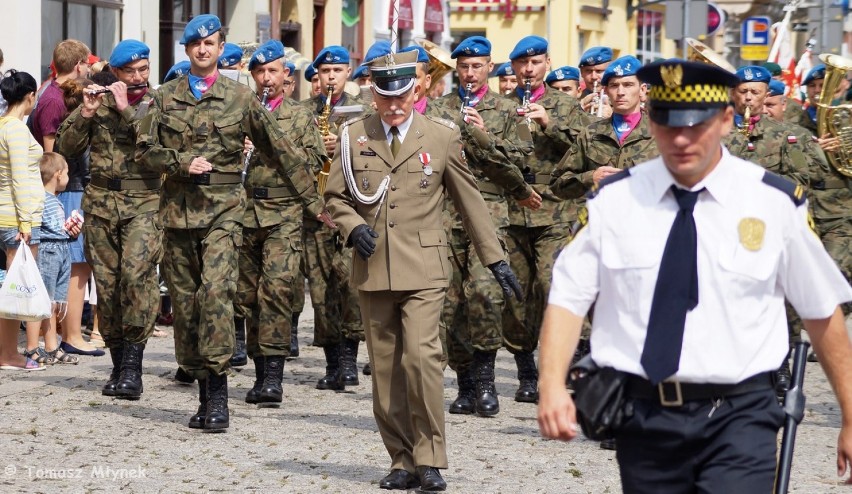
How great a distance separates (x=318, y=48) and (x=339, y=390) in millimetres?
17383

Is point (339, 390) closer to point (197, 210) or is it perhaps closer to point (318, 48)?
point (197, 210)

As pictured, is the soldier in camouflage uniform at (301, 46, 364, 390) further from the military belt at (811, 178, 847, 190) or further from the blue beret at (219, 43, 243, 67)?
the military belt at (811, 178, 847, 190)

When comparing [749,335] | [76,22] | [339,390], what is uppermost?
[76,22]


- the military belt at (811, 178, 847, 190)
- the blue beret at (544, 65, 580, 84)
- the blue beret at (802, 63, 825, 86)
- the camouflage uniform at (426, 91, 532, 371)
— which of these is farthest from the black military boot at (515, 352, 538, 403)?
the blue beret at (802, 63, 825, 86)

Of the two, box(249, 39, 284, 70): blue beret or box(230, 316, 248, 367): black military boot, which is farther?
box(230, 316, 248, 367): black military boot

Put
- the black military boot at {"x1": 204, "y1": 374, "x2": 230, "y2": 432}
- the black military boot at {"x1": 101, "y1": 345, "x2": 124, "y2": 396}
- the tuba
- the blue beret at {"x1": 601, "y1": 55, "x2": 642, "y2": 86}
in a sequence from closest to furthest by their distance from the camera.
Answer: the black military boot at {"x1": 204, "y1": 374, "x2": 230, "y2": 432} → the blue beret at {"x1": 601, "y1": 55, "x2": 642, "y2": 86} → the black military boot at {"x1": 101, "y1": 345, "x2": 124, "y2": 396} → the tuba

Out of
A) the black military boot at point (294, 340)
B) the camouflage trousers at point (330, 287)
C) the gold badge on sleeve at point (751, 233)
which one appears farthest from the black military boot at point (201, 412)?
the gold badge on sleeve at point (751, 233)

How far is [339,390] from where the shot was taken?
1134 cm

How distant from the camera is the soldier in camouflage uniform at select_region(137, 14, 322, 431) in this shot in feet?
30.9

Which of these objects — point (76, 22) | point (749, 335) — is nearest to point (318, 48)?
point (76, 22)

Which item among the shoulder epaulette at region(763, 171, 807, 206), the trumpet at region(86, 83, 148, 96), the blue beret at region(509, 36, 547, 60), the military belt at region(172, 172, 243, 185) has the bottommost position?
the military belt at region(172, 172, 243, 185)

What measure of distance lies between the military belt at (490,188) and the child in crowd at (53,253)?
3.61 m

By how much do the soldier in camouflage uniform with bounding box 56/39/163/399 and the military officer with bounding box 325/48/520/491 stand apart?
8.96ft

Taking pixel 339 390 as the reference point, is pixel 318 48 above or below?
above
